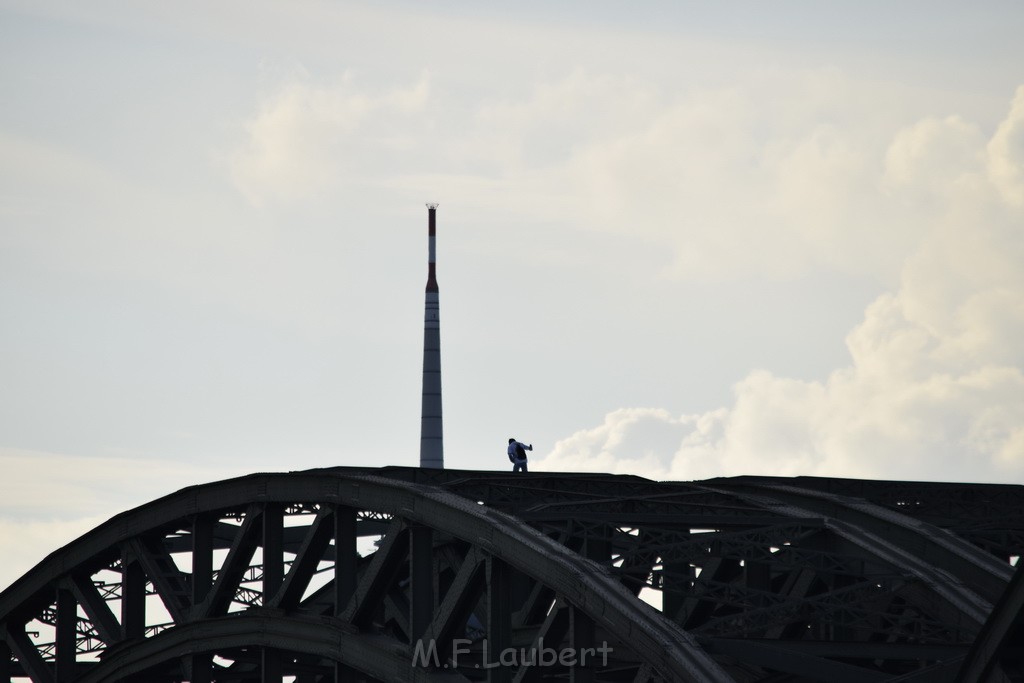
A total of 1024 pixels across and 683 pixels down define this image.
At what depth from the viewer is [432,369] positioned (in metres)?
129

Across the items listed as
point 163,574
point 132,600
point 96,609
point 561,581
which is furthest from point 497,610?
point 96,609

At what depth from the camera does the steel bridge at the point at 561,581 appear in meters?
27.6

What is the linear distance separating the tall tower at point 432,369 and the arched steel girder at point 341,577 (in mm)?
76003

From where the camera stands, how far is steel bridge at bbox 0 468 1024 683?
27.6 meters

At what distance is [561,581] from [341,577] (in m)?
7.88

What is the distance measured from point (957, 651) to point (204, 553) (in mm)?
18626

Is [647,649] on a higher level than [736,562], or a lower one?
lower

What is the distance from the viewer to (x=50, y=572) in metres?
46.2

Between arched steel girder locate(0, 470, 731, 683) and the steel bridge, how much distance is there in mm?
50

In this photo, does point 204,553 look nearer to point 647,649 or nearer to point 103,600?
point 103,600

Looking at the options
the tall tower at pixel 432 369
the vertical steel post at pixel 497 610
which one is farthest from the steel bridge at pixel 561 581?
the tall tower at pixel 432 369

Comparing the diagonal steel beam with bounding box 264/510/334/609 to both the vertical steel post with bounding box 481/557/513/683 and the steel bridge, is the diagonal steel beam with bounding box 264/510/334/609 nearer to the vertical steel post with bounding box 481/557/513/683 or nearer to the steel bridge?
the steel bridge

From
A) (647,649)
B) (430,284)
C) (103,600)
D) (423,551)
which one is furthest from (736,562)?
(430,284)

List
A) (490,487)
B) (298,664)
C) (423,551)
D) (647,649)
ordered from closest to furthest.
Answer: (647,649) → (423,551) → (490,487) → (298,664)
